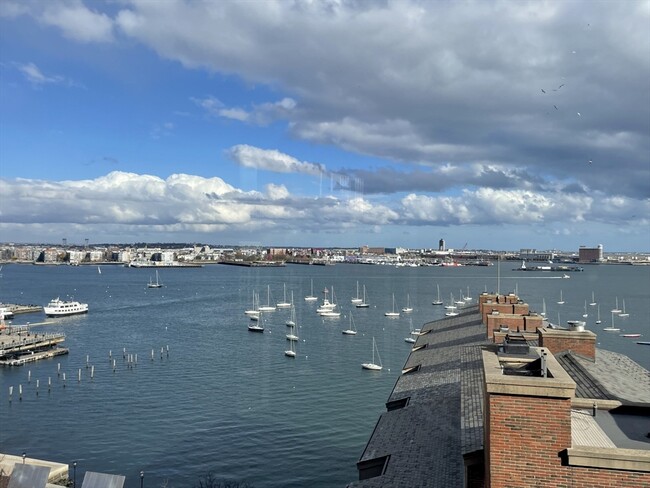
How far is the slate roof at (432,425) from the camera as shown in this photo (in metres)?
16.6

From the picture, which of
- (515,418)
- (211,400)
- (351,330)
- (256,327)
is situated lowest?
(211,400)

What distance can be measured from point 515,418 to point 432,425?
35.8 ft

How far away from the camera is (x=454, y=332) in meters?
39.4

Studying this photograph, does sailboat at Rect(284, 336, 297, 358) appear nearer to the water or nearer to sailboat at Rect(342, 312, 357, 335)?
the water

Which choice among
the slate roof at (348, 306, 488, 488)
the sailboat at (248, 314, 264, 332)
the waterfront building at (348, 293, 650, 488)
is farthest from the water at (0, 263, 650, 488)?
the waterfront building at (348, 293, 650, 488)

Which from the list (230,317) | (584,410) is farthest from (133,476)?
(230,317)

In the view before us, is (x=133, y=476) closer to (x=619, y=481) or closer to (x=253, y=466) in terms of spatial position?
(x=253, y=466)

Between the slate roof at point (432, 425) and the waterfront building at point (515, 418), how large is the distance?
0.05 meters

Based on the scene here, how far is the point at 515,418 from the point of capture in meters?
10.1

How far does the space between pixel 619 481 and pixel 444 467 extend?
301 inches

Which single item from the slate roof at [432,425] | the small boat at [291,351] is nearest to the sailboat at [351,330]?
the small boat at [291,351]

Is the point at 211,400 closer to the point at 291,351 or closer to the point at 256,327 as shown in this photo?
the point at 291,351

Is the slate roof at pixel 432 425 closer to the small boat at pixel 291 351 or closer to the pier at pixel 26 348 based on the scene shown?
the small boat at pixel 291 351

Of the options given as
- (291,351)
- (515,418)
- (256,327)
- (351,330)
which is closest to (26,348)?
(256,327)
